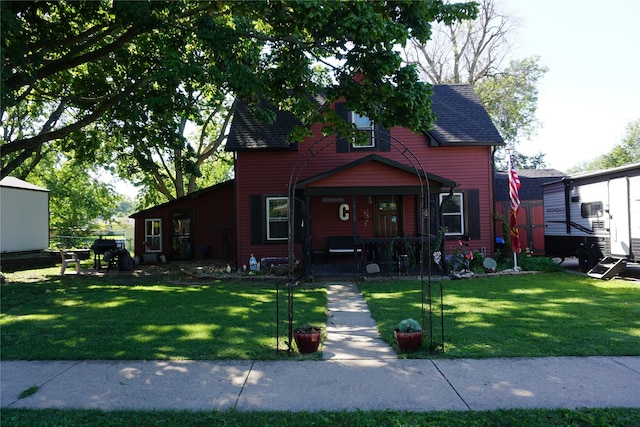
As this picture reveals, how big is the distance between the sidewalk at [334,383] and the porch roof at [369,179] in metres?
7.54

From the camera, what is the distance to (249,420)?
377 centimetres

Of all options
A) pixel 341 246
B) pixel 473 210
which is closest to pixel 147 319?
pixel 341 246

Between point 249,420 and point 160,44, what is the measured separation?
9643 millimetres

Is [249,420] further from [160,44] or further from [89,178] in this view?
[89,178]

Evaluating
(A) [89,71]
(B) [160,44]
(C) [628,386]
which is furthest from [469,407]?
(A) [89,71]

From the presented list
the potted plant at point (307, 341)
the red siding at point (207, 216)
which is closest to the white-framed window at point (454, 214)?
the red siding at point (207, 216)

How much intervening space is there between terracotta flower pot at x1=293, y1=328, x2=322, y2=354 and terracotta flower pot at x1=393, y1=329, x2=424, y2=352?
1105 mm

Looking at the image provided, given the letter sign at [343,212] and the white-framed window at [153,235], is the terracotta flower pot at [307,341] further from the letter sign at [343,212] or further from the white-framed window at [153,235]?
the white-framed window at [153,235]

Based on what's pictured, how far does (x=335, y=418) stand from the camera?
3793mm

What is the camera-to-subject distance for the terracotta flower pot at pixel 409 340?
5602mm

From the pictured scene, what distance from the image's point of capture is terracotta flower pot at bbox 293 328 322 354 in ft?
18.5

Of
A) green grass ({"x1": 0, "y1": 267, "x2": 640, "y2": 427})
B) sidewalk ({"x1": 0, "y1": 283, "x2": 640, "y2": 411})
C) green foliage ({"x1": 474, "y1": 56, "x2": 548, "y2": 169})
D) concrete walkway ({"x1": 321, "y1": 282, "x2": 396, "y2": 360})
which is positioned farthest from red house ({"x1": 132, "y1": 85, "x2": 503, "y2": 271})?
green foliage ({"x1": 474, "y1": 56, "x2": 548, "y2": 169})

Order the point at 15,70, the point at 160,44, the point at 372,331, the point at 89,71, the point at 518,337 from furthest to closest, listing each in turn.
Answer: the point at 89,71 → the point at 160,44 → the point at 15,70 → the point at 372,331 → the point at 518,337

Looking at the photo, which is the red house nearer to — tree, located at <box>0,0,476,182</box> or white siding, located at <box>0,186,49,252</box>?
tree, located at <box>0,0,476,182</box>
